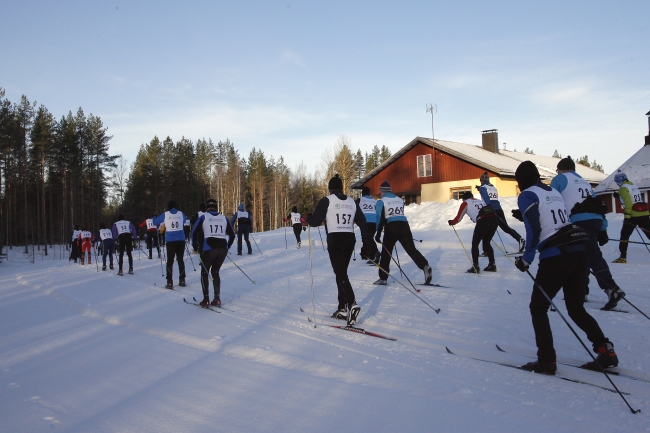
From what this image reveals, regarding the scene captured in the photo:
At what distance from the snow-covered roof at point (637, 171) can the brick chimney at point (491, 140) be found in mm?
11571

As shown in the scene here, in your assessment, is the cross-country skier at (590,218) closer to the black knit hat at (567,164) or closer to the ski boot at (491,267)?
the black knit hat at (567,164)

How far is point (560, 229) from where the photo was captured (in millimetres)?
4035

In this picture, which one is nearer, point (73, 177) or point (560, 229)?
point (560, 229)

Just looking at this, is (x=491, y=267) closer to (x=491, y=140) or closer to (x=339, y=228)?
(x=339, y=228)

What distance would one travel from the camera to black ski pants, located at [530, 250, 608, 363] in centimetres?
399

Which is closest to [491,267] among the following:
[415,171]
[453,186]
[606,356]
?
[606,356]

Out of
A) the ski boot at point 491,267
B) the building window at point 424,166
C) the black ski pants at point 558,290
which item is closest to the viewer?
the black ski pants at point 558,290

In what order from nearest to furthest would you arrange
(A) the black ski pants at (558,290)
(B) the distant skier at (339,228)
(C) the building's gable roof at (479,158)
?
(A) the black ski pants at (558,290) < (B) the distant skier at (339,228) < (C) the building's gable roof at (479,158)

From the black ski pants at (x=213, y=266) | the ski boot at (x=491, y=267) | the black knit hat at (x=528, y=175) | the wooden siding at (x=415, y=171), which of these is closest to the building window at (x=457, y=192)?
the wooden siding at (x=415, y=171)

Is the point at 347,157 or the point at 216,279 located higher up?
the point at 347,157

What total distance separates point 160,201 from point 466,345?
51091 mm

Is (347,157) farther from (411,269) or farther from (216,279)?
(216,279)

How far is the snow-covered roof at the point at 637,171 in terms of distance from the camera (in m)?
25.6

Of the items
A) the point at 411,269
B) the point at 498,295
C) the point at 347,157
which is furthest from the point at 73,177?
the point at 498,295
